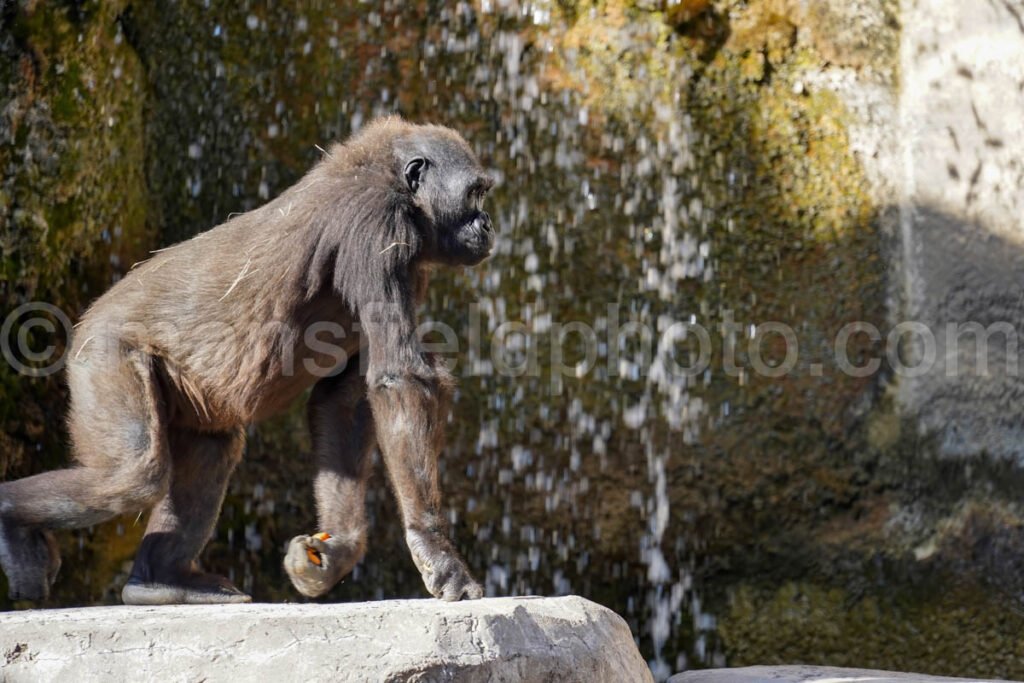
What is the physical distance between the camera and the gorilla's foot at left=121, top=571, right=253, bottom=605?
182 inches

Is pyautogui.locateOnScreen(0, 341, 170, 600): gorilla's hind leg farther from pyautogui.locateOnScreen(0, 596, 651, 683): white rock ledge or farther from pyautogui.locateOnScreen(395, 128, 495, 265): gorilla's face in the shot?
pyautogui.locateOnScreen(395, 128, 495, 265): gorilla's face

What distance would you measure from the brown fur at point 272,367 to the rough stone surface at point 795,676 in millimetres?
1392

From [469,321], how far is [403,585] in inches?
59.9

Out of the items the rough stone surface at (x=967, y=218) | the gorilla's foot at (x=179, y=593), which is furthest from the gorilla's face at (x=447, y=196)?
the rough stone surface at (x=967, y=218)

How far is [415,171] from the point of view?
4.69 meters

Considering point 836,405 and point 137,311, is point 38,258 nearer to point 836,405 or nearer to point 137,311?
point 137,311

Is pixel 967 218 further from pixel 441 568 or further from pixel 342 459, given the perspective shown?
pixel 441 568

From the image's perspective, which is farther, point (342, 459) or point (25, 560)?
point (342, 459)

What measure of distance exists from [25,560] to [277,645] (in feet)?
4.99

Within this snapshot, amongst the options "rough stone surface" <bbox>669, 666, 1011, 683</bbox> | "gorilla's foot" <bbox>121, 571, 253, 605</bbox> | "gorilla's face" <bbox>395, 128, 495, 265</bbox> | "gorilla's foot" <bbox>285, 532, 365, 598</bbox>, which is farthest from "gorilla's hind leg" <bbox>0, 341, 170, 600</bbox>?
"rough stone surface" <bbox>669, 666, 1011, 683</bbox>

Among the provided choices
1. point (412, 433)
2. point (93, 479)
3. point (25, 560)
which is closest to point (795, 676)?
point (412, 433)

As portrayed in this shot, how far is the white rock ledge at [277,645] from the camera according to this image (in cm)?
319

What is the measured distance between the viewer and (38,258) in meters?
5.97

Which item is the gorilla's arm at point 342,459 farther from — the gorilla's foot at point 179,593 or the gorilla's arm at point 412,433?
the gorilla's arm at point 412,433
